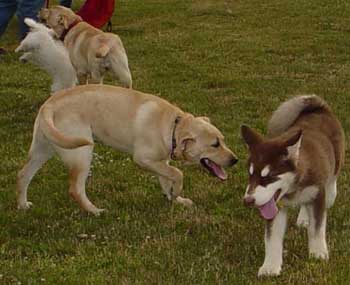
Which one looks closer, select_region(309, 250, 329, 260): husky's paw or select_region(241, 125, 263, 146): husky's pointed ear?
select_region(241, 125, 263, 146): husky's pointed ear

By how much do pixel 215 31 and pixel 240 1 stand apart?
5.22 metres

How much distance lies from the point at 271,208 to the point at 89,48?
19.0 feet

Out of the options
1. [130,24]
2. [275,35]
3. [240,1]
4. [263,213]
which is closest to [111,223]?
[263,213]

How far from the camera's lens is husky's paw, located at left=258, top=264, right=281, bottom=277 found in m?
5.12

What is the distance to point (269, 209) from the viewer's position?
16.7ft

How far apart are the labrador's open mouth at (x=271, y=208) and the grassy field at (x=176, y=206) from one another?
382 millimetres

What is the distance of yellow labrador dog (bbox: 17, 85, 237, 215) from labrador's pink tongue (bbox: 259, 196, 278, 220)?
155 cm

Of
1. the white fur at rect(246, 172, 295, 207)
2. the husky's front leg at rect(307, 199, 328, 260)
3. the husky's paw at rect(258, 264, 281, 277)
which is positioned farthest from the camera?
the husky's front leg at rect(307, 199, 328, 260)

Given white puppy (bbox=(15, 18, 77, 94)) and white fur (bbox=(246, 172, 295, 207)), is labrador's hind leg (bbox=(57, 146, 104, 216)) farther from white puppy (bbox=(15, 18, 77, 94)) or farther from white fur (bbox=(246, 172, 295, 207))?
white puppy (bbox=(15, 18, 77, 94))

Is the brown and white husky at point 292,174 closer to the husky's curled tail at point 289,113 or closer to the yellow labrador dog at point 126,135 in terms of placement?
the husky's curled tail at point 289,113

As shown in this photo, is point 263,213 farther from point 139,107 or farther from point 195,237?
point 139,107

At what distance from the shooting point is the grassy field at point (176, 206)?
530 cm

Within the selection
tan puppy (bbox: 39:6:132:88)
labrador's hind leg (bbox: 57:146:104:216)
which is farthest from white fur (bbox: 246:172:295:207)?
tan puppy (bbox: 39:6:132:88)

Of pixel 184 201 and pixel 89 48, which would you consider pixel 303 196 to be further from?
pixel 89 48
